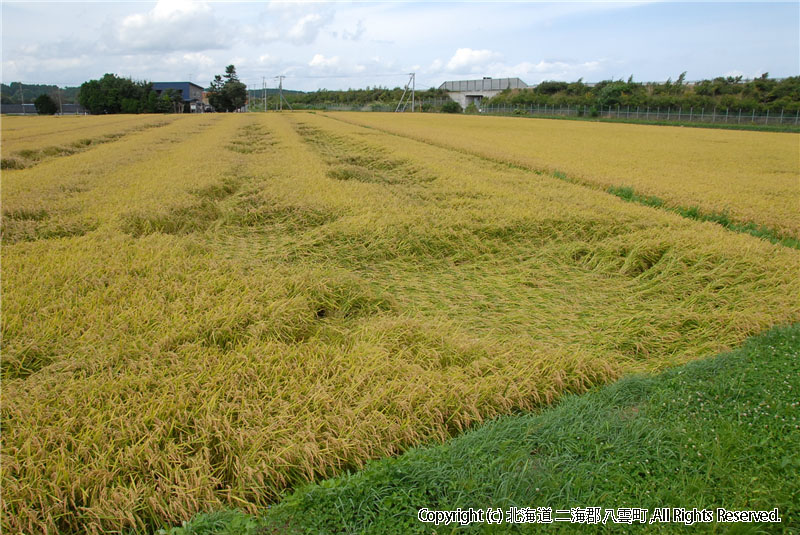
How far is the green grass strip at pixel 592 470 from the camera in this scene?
5.84 feet

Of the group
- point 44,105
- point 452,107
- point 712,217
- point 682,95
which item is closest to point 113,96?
point 44,105

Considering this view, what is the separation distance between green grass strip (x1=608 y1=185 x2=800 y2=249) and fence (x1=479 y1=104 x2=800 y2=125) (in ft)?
118

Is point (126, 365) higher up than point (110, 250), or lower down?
lower down

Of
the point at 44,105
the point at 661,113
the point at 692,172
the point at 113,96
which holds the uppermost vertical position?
the point at 113,96

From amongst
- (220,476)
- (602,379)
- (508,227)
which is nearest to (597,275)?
(508,227)

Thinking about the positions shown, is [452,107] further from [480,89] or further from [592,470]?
[592,470]

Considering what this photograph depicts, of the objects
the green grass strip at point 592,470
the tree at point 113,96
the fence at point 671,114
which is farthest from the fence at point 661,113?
the tree at point 113,96

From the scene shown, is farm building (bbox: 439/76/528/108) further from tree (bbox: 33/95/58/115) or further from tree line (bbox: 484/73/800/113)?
tree (bbox: 33/95/58/115)

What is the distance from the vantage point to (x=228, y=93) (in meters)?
70.4

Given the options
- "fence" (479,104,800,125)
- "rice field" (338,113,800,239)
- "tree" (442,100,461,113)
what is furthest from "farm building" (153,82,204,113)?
"rice field" (338,113,800,239)

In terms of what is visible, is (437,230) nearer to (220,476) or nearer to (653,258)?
(653,258)

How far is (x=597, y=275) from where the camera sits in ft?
16.0

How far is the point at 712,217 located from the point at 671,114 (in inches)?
1658

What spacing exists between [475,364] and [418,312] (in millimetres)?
1016
